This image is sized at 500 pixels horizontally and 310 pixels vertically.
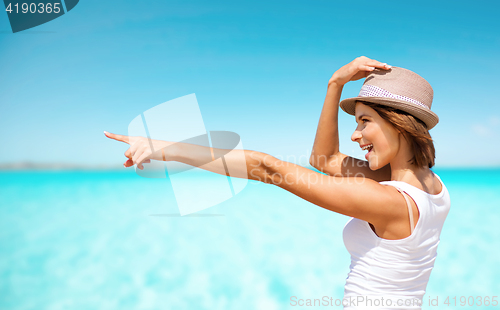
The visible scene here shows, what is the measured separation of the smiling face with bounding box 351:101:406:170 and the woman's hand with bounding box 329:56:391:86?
0.19m

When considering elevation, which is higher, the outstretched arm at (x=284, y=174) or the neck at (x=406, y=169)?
the outstretched arm at (x=284, y=174)

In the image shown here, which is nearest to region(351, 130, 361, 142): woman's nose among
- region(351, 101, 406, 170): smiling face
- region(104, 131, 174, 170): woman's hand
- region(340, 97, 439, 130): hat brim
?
region(351, 101, 406, 170): smiling face

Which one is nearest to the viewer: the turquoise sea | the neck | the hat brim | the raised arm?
the hat brim

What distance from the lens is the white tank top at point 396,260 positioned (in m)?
1.29

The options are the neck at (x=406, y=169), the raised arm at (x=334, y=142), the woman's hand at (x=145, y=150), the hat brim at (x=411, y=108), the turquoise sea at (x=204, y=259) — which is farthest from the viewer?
the turquoise sea at (x=204, y=259)

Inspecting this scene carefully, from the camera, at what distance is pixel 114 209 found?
12.5 metres

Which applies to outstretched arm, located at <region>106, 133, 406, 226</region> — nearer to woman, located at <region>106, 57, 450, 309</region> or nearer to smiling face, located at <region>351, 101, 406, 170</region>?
woman, located at <region>106, 57, 450, 309</region>

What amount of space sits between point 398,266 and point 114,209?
1311 cm

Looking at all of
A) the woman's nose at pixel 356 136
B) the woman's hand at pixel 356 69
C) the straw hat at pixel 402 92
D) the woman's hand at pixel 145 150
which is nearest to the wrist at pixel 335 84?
the woman's hand at pixel 356 69

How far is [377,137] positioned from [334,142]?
437mm

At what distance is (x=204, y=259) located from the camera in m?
7.06

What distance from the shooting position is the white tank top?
4.23 feet

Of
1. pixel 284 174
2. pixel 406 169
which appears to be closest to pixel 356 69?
pixel 406 169

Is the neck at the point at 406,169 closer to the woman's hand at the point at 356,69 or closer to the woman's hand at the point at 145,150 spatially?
the woman's hand at the point at 356,69
